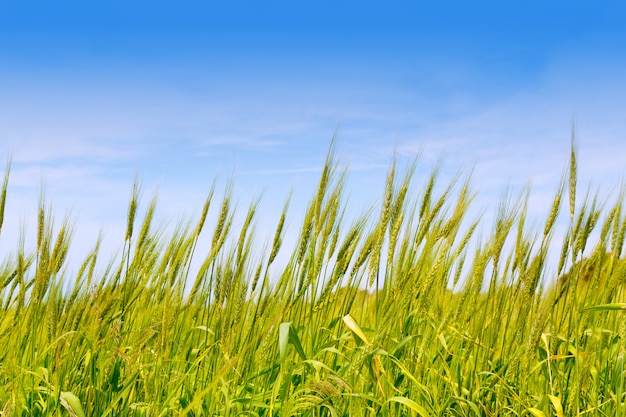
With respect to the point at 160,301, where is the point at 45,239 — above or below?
above

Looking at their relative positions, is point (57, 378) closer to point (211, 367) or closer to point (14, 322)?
point (211, 367)

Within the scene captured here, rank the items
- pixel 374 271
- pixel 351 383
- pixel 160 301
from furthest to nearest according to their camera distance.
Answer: pixel 160 301
pixel 374 271
pixel 351 383

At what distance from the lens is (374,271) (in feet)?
6.88

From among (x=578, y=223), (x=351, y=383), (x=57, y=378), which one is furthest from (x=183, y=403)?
(x=578, y=223)

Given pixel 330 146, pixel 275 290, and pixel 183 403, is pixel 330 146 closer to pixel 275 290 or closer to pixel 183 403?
pixel 275 290

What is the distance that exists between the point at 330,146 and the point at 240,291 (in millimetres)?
676

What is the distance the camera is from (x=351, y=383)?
77.1 inches

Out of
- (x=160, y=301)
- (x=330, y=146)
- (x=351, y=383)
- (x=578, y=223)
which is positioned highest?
(x=330, y=146)

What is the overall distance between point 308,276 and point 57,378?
0.92m

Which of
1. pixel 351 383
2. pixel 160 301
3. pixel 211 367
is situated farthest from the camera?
pixel 160 301

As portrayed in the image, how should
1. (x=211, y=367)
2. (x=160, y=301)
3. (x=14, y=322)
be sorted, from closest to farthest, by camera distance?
(x=211, y=367) → (x=160, y=301) → (x=14, y=322)

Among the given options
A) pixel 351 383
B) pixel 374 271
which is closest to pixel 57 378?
pixel 351 383

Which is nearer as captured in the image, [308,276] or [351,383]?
[351,383]

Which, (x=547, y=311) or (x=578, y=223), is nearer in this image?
(x=547, y=311)
